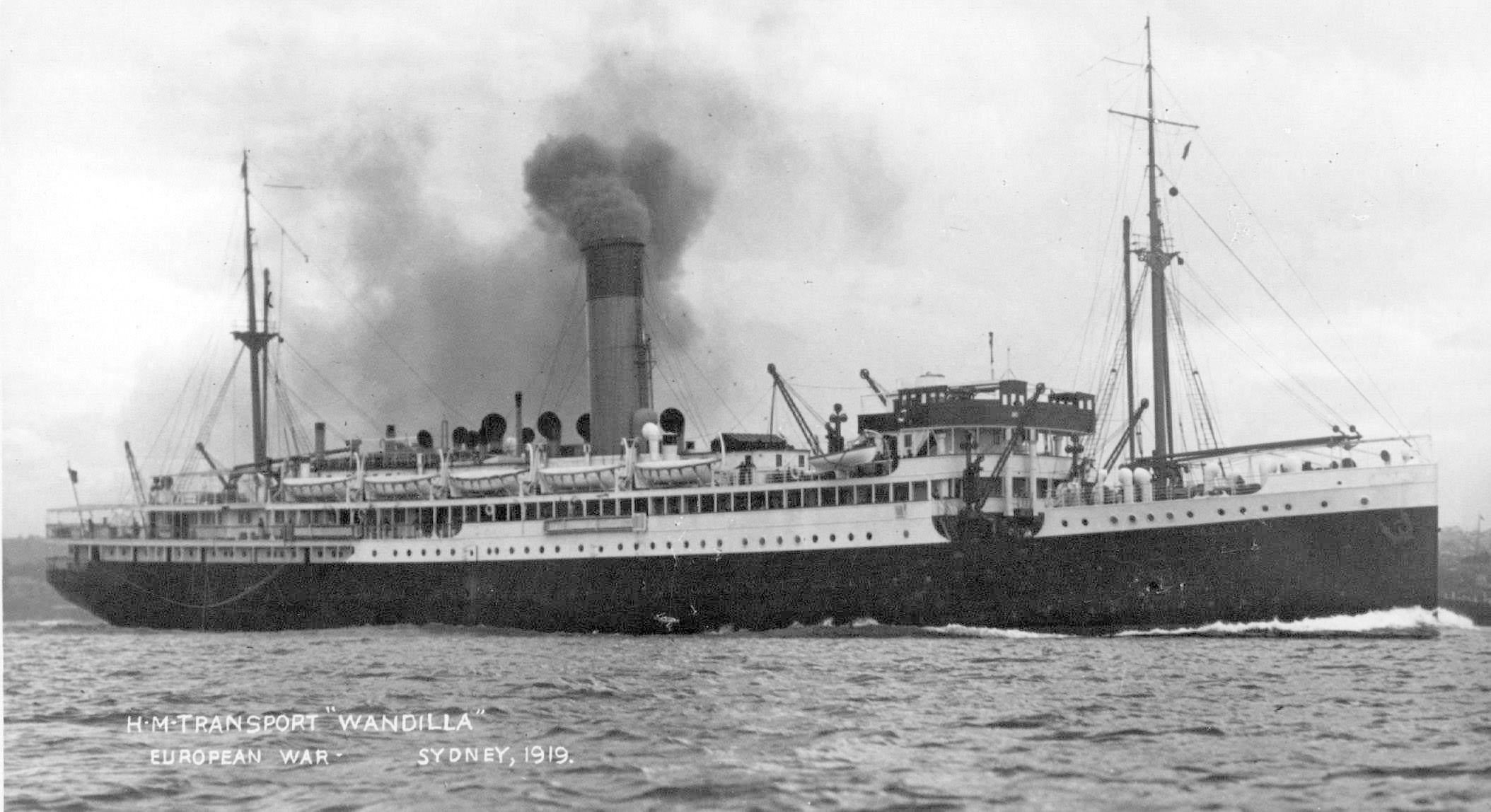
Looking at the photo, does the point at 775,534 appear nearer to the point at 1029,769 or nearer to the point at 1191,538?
the point at 1191,538

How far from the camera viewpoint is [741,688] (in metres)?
28.7

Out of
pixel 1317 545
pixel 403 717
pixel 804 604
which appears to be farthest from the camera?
pixel 804 604

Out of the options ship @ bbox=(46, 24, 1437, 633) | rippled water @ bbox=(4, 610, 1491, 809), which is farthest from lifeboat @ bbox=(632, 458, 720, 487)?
rippled water @ bbox=(4, 610, 1491, 809)

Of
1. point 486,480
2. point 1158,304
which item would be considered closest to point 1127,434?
point 1158,304

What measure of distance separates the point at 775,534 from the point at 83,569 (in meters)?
27.9

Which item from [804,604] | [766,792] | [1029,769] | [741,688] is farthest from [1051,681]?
[804,604]

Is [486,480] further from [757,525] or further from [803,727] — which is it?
[803,727]

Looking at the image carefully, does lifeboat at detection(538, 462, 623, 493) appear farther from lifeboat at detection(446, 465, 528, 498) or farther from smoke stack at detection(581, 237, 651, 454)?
smoke stack at detection(581, 237, 651, 454)

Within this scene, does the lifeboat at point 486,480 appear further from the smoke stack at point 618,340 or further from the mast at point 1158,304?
the mast at point 1158,304

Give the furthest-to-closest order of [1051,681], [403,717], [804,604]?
[804,604]
[1051,681]
[403,717]

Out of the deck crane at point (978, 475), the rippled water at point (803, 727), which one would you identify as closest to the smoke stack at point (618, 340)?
the deck crane at point (978, 475)

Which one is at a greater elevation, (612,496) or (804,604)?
(612,496)

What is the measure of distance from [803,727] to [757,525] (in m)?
22.0

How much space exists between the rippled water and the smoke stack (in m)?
14.0
